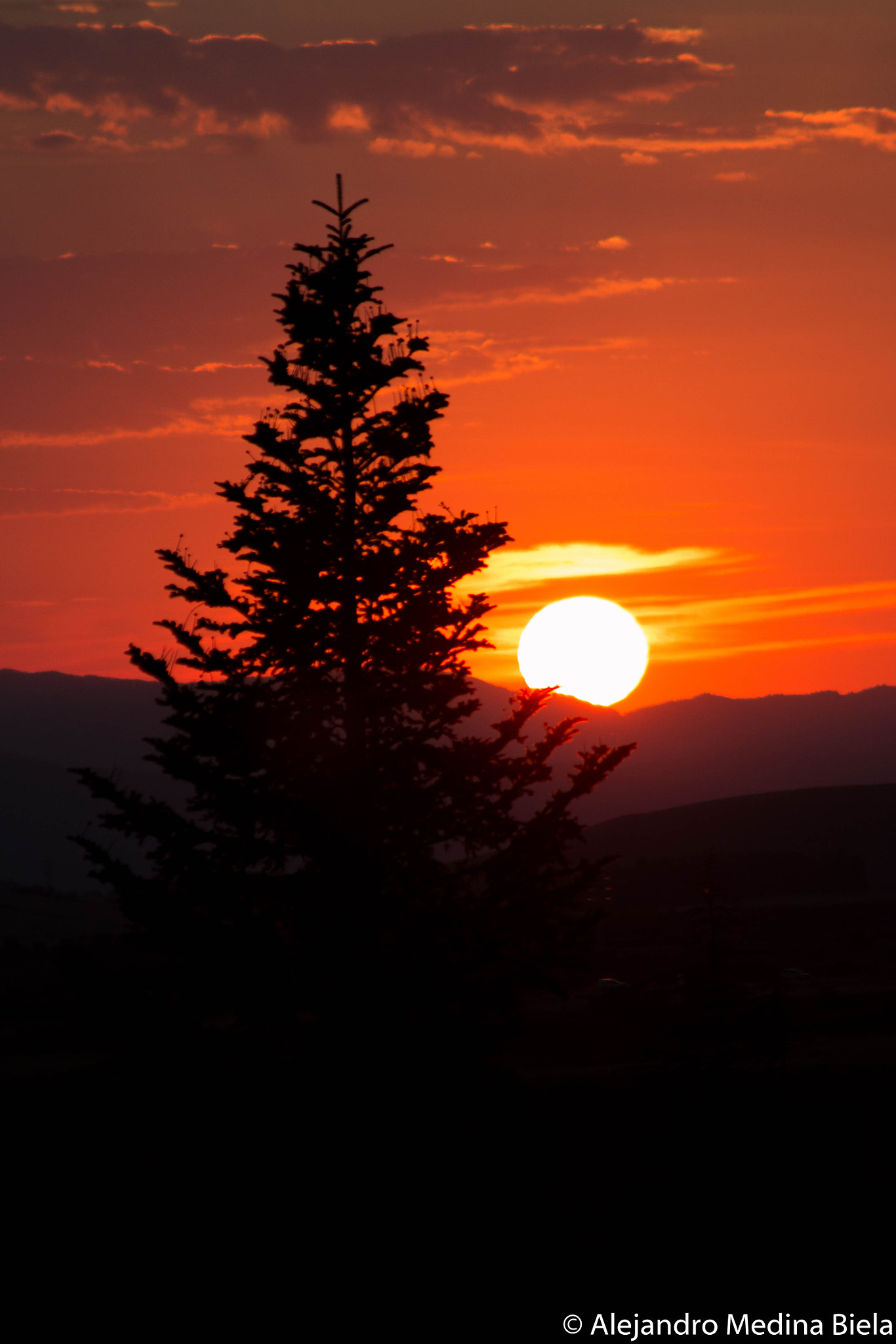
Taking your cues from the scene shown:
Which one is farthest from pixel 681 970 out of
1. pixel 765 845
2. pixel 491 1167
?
pixel 765 845

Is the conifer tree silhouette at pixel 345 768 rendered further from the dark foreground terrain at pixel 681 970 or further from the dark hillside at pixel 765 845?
the dark hillside at pixel 765 845

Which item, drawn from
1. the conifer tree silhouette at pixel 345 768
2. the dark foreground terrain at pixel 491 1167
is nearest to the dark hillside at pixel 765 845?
the dark foreground terrain at pixel 491 1167

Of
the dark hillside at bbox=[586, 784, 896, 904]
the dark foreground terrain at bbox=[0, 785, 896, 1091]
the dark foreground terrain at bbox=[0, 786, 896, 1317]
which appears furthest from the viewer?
the dark hillside at bbox=[586, 784, 896, 904]

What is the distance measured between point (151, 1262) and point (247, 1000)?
5.19m

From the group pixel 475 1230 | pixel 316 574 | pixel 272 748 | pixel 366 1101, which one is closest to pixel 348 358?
pixel 316 574

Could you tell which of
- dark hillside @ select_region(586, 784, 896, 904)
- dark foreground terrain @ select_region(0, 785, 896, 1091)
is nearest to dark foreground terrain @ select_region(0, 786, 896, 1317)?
dark foreground terrain @ select_region(0, 785, 896, 1091)

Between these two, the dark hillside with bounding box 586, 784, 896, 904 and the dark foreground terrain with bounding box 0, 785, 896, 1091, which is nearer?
the dark foreground terrain with bounding box 0, 785, 896, 1091

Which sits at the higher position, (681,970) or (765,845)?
(681,970)

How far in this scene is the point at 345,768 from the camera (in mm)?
22203

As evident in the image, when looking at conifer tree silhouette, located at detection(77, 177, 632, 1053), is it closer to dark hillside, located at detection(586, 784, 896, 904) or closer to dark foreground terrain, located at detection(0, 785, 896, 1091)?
dark foreground terrain, located at detection(0, 785, 896, 1091)

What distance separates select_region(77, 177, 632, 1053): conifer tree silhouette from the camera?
21.4m

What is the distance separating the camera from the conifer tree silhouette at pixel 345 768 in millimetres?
21391

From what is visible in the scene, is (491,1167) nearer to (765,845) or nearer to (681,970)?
(681,970)

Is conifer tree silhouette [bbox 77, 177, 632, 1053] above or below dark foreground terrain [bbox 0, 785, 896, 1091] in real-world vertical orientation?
above
